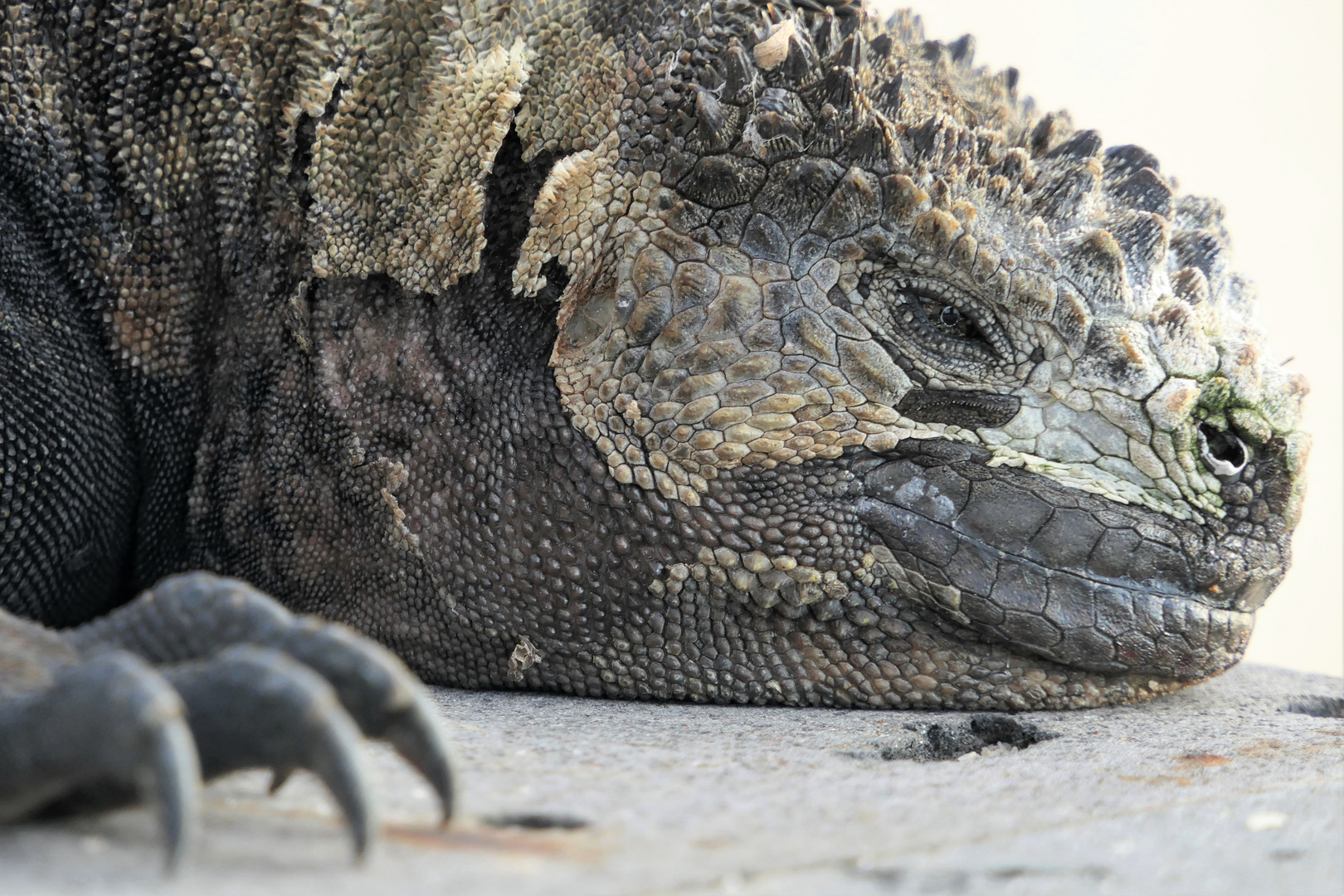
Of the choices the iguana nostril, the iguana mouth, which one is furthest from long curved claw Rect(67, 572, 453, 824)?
the iguana nostril

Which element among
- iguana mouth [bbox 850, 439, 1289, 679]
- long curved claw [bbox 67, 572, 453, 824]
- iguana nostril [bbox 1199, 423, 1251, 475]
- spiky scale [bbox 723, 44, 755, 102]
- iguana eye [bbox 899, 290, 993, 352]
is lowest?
long curved claw [bbox 67, 572, 453, 824]

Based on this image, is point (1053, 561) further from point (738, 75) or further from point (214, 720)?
point (214, 720)

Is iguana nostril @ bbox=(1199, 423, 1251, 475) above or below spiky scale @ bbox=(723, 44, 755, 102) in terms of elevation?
below

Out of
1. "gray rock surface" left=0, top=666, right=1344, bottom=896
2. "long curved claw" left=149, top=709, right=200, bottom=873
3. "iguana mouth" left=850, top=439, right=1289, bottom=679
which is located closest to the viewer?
"long curved claw" left=149, top=709, right=200, bottom=873

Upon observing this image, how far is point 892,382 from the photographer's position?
2.44 m

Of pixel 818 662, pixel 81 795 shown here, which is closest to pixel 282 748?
pixel 81 795

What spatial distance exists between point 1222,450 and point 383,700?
6.51 feet

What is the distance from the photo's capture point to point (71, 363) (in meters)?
2.67

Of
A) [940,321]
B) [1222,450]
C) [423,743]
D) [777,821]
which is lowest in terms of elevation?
[777,821]

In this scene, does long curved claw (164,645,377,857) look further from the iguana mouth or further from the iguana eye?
the iguana eye

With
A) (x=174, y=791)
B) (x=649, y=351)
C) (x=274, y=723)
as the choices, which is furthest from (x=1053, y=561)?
(x=174, y=791)

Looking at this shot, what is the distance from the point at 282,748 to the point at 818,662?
156 centimetres

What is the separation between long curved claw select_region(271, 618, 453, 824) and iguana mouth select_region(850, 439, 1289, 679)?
140cm

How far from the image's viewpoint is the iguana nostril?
2439 millimetres
